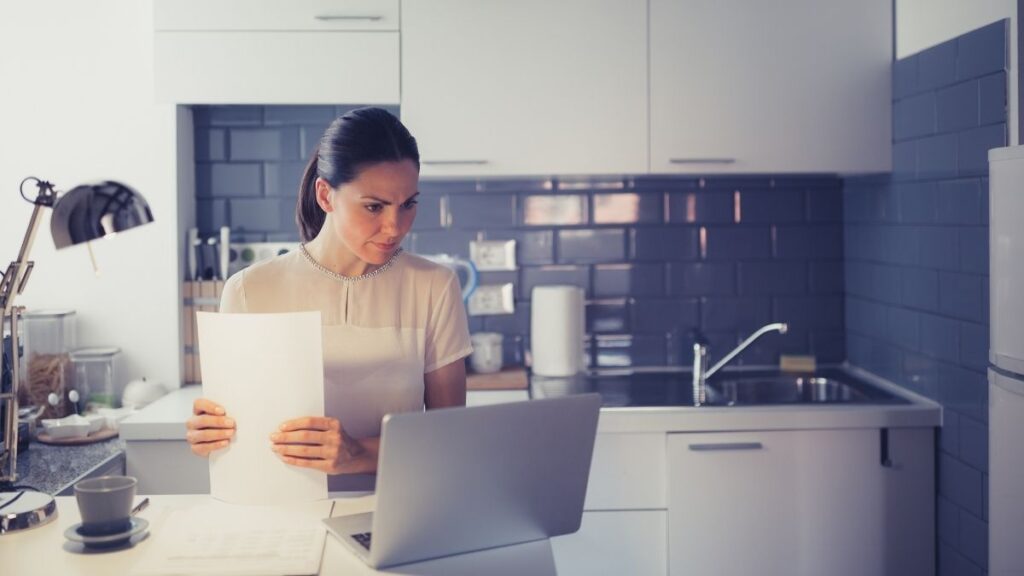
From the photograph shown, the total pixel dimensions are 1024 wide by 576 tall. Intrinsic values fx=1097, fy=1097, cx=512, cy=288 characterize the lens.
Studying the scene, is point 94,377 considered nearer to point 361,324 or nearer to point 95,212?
point 361,324

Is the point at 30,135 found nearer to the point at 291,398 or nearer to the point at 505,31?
the point at 505,31

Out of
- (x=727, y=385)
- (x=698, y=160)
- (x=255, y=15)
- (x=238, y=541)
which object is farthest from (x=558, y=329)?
(x=238, y=541)

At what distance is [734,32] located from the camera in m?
3.21

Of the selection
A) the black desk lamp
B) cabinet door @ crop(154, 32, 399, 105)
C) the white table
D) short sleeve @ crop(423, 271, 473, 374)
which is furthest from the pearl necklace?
cabinet door @ crop(154, 32, 399, 105)

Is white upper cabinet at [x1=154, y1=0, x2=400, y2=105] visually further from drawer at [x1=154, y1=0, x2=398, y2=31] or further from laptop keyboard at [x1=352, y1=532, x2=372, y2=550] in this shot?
laptop keyboard at [x1=352, y1=532, x2=372, y2=550]

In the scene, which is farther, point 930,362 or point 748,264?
point 748,264

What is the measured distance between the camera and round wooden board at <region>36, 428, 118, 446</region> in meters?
2.91

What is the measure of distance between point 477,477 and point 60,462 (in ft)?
5.24

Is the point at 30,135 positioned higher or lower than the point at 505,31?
lower

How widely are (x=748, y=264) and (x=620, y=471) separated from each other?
3.31ft

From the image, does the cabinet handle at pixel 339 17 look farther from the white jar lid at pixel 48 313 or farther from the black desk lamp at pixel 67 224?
the black desk lamp at pixel 67 224

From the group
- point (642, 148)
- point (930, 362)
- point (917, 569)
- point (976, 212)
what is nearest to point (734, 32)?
point (642, 148)

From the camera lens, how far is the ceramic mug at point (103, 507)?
65.4 inches

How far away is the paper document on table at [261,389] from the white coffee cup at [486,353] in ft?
5.50
